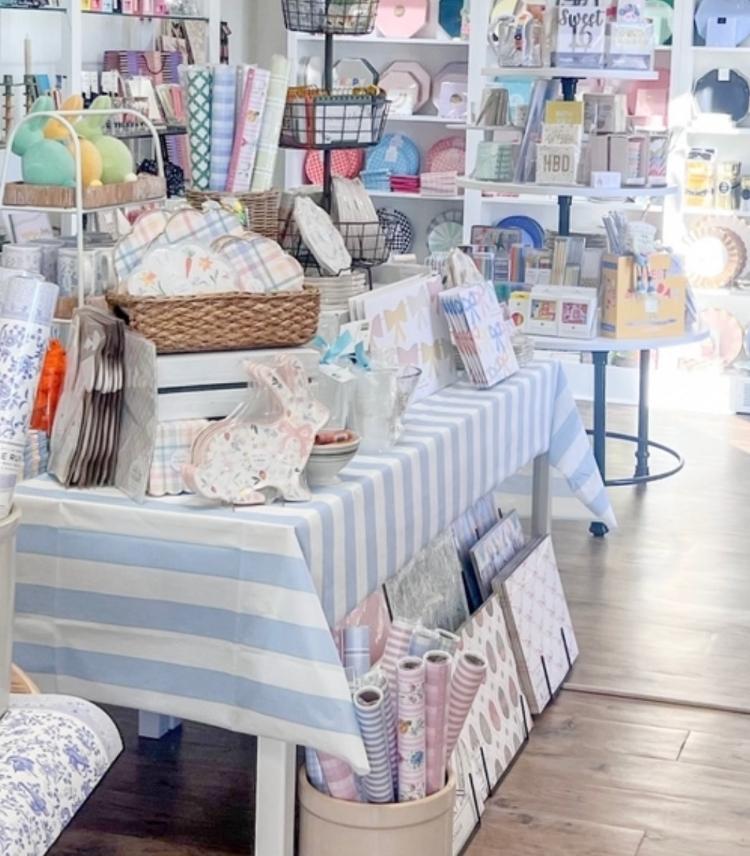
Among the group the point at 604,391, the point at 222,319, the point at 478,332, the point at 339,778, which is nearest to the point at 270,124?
the point at 478,332

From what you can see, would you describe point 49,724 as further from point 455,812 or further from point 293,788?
point 455,812

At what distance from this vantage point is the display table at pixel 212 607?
235 centimetres

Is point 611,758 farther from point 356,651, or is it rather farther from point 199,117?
point 199,117

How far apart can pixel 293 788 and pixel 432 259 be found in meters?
1.71

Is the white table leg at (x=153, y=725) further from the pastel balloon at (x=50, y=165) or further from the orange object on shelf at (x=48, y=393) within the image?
the pastel balloon at (x=50, y=165)

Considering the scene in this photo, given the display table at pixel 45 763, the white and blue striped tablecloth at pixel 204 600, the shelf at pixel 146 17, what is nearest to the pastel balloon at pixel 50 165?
the white and blue striped tablecloth at pixel 204 600

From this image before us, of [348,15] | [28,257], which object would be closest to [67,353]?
[28,257]

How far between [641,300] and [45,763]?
353 cm

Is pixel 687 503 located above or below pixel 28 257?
below

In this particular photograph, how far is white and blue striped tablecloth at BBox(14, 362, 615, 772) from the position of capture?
2346 mm

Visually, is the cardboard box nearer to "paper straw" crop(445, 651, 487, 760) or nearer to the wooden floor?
the wooden floor

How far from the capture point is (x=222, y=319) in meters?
2.54

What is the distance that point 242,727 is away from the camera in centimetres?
240

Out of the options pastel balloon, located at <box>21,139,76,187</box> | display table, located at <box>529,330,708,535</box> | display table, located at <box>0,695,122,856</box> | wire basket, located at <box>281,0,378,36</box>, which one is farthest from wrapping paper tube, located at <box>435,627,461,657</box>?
display table, located at <box>529,330,708,535</box>
